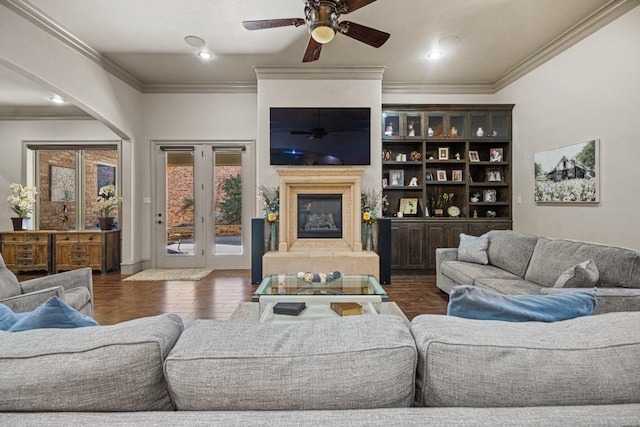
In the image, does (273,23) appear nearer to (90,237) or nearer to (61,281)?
(61,281)

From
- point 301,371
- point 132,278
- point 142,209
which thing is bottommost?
point 132,278

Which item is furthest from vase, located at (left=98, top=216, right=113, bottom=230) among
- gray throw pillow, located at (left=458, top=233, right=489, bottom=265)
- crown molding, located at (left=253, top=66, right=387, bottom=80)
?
gray throw pillow, located at (left=458, top=233, right=489, bottom=265)

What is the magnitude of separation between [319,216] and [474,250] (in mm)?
2291

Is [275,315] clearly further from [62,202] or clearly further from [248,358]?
[62,202]

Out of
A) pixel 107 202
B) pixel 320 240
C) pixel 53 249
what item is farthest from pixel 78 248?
pixel 320 240

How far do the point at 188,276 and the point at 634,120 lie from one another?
19.0ft

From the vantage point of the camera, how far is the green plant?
Answer: 5609 mm

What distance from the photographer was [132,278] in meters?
4.88

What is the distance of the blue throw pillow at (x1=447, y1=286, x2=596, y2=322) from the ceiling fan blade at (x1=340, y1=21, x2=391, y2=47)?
2.62 metres

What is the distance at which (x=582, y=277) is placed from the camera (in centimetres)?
221

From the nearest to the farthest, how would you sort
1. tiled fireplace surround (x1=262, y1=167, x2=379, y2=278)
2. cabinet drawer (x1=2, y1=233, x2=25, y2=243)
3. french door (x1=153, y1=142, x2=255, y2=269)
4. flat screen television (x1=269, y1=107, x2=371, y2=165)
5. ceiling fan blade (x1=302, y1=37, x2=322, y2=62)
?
ceiling fan blade (x1=302, y1=37, x2=322, y2=62), tiled fireplace surround (x1=262, y1=167, x2=379, y2=278), flat screen television (x1=269, y1=107, x2=371, y2=165), cabinet drawer (x1=2, y1=233, x2=25, y2=243), french door (x1=153, y1=142, x2=255, y2=269)

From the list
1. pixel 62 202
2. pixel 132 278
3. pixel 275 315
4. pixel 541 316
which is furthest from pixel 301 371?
pixel 62 202

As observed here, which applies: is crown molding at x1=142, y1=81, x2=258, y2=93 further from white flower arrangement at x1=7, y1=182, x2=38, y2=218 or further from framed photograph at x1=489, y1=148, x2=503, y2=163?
framed photograph at x1=489, y1=148, x2=503, y2=163

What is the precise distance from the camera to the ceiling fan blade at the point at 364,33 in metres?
2.88
